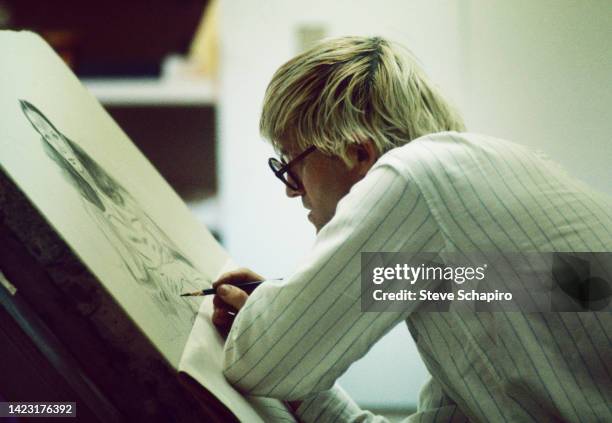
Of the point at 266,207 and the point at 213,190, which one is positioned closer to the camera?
the point at 266,207

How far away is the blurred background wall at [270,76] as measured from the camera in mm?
1918

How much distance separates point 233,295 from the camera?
0.73 metres

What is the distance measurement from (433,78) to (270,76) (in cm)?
50

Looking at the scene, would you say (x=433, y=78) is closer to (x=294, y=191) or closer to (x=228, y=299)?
(x=294, y=191)

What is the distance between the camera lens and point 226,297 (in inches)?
28.7

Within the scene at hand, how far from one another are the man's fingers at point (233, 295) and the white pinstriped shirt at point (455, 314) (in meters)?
0.05

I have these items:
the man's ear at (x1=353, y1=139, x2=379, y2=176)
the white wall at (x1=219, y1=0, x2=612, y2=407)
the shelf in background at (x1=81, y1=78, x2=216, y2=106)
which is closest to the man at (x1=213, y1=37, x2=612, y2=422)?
the man's ear at (x1=353, y1=139, x2=379, y2=176)

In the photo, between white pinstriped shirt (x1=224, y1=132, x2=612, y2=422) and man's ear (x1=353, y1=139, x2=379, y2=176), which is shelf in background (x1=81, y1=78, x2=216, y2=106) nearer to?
man's ear (x1=353, y1=139, x2=379, y2=176)

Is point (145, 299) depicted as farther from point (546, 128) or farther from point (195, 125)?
point (195, 125)

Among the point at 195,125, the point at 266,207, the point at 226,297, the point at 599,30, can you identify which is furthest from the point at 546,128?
the point at 226,297

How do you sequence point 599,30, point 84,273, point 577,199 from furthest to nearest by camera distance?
point 599,30, point 577,199, point 84,273

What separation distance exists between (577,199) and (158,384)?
43 centimetres

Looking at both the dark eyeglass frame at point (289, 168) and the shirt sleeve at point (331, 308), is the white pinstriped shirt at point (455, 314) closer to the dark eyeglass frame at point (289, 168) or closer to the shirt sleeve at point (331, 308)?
the shirt sleeve at point (331, 308)

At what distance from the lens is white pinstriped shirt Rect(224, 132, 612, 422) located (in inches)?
24.9
